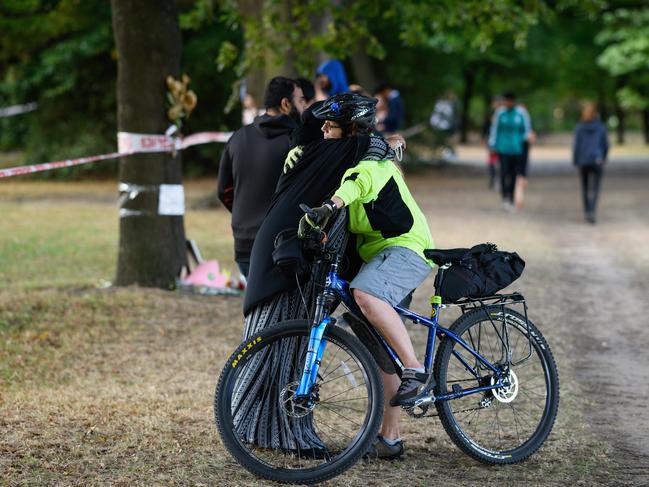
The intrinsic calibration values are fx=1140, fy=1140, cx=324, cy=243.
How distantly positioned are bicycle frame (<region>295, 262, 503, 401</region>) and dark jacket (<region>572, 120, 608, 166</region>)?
12236 millimetres

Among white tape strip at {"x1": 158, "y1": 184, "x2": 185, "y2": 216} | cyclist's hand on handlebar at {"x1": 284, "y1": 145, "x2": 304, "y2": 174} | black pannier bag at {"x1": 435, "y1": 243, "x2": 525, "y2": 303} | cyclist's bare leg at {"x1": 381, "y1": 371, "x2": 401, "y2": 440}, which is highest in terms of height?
cyclist's hand on handlebar at {"x1": 284, "y1": 145, "x2": 304, "y2": 174}

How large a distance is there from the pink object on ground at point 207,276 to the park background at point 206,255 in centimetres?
33

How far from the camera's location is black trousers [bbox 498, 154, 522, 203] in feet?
61.4

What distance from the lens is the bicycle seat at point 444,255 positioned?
16.8ft

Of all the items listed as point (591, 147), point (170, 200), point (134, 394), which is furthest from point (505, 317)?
point (591, 147)

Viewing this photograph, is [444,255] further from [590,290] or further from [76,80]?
[76,80]

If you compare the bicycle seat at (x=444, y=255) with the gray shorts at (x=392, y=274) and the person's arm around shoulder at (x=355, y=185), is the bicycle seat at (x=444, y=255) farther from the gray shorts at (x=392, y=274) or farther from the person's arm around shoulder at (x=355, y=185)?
the person's arm around shoulder at (x=355, y=185)

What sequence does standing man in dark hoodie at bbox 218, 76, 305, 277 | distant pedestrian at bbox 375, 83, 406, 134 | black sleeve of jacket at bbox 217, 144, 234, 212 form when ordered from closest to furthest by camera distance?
standing man in dark hoodie at bbox 218, 76, 305, 277 → black sleeve of jacket at bbox 217, 144, 234, 212 → distant pedestrian at bbox 375, 83, 406, 134

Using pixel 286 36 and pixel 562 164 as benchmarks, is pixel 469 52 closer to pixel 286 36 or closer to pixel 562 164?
pixel 562 164

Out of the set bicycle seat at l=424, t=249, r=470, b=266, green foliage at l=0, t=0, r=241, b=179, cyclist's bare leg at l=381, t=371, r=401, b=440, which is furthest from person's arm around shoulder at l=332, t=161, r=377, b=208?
green foliage at l=0, t=0, r=241, b=179

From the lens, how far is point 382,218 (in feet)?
16.5

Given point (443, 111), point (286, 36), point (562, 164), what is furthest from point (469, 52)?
point (286, 36)

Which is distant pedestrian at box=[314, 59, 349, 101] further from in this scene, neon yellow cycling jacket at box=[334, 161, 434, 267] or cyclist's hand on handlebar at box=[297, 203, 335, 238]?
cyclist's hand on handlebar at box=[297, 203, 335, 238]

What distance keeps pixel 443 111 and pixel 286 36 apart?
17501 millimetres
